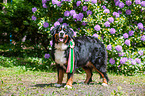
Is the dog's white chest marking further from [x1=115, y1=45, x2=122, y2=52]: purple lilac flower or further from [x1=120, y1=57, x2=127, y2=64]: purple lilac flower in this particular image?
[x1=120, y1=57, x2=127, y2=64]: purple lilac flower

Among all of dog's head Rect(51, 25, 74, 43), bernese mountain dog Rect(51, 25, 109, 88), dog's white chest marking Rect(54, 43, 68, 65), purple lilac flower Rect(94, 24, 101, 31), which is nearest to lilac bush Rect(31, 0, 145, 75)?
purple lilac flower Rect(94, 24, 101, 31)

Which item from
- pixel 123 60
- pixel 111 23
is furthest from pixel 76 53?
pixel 111 23

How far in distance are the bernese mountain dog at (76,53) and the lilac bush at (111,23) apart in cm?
182

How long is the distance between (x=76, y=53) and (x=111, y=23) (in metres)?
3.09

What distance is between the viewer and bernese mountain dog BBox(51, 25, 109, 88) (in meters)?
4.50

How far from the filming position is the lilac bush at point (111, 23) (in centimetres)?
716

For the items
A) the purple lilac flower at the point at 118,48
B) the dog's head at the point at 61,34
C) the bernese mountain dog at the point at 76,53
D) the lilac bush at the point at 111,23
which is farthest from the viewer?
the lilac bush at the point at 111,23

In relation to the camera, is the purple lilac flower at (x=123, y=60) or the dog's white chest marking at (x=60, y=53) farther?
the purple lilac flower at (x=123, y=60)

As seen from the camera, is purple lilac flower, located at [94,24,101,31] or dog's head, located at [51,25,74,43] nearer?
dog's head, located at [51,25,74,43]

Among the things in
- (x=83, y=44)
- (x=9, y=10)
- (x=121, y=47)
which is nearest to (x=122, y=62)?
(x=121, y=47)

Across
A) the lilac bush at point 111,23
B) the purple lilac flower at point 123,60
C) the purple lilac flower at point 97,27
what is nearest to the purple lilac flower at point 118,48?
the lilac bush at point 111,23

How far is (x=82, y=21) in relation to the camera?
724 cm

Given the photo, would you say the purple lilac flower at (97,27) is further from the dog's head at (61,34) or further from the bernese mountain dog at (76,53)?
the dog's head at (61,34)

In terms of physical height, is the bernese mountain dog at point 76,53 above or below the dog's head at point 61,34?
below
